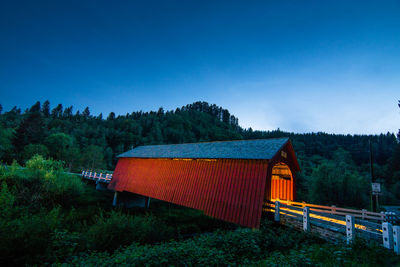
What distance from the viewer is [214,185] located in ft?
34.3

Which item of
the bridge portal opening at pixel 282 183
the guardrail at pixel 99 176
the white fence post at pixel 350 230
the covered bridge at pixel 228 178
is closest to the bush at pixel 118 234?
the covered bridge at pixel 228 178

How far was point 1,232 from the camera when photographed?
5.61m

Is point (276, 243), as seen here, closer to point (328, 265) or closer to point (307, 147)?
point (328, 265)

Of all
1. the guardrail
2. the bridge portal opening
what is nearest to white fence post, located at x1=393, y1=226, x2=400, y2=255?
the bridge portal opening

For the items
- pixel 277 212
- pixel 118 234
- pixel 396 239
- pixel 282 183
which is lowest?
pixel 118 234

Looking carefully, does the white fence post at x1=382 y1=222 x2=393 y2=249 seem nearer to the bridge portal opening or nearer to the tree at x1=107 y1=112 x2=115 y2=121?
the bridge portal opening

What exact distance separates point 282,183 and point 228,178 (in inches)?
178

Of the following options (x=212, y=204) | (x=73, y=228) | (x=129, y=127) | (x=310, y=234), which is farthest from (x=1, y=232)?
(x=129, y=127)

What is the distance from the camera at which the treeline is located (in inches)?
934

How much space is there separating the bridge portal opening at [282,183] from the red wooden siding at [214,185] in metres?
3.41

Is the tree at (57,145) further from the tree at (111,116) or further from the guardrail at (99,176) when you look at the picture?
the tree at (111,116)

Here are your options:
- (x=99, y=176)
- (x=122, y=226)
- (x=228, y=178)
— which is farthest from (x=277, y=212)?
(x=99, y=176)

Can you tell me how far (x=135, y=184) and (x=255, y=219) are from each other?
11.1 m

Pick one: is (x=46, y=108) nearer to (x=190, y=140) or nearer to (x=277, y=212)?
(x=190, y=140)
